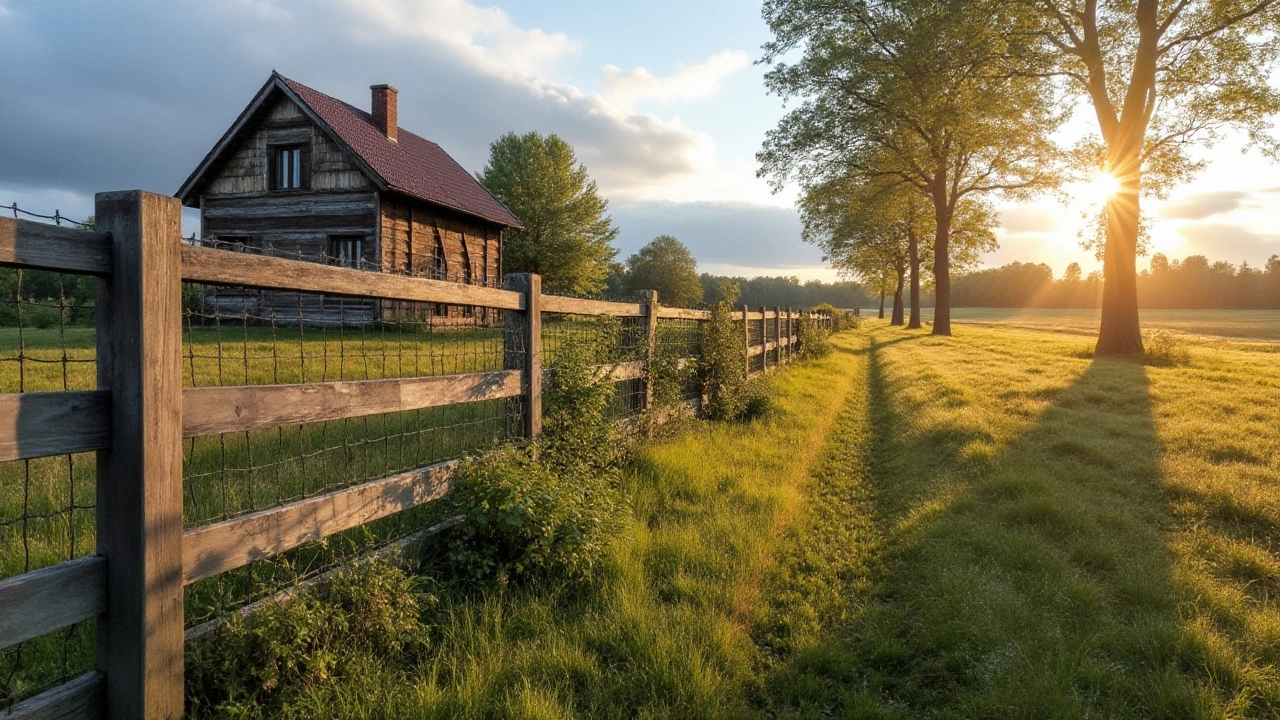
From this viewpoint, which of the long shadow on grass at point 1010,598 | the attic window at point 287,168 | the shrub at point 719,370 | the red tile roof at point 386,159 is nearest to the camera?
the long shadow on grass at point 1010,598

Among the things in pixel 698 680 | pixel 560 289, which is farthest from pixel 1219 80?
pixel 560 289

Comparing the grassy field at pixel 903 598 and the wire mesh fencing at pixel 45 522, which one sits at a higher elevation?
the wire mesh fencing at pixel 45 522

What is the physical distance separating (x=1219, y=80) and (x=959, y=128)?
6002 millimetres

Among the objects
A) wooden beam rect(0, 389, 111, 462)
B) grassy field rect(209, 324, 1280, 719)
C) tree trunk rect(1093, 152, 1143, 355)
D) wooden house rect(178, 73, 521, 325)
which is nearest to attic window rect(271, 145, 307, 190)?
wooden house rect(178, 73, 521, 325)

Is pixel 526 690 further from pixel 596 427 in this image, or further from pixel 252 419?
pixel 596 427

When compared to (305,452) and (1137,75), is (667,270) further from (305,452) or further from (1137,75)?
(305,452)

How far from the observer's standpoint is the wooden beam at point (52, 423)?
1927 millimetres

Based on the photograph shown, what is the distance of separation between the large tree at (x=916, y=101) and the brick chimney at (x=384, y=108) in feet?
48.1

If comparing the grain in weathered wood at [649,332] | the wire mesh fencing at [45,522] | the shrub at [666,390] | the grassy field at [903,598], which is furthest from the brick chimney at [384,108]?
the grassy field at [903,598]

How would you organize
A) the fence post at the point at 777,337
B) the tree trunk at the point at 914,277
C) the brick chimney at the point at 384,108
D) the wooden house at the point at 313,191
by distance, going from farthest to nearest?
1. the tree trunk at the point at 914,277
2. the brick chimney at the point at 384,108
3. the wooden house at the point at 313,191
4. the fence post at the point at 777,337

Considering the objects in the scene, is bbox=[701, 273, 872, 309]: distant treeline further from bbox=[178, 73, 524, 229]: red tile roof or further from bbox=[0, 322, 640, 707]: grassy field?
bbox=[0, 322, 640, 707]: grassy field

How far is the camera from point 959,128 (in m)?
19.5

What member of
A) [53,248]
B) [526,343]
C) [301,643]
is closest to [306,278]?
[53,248]

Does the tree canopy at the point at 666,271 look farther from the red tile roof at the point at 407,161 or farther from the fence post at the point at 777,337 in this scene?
the fence post at the point at 777,337
